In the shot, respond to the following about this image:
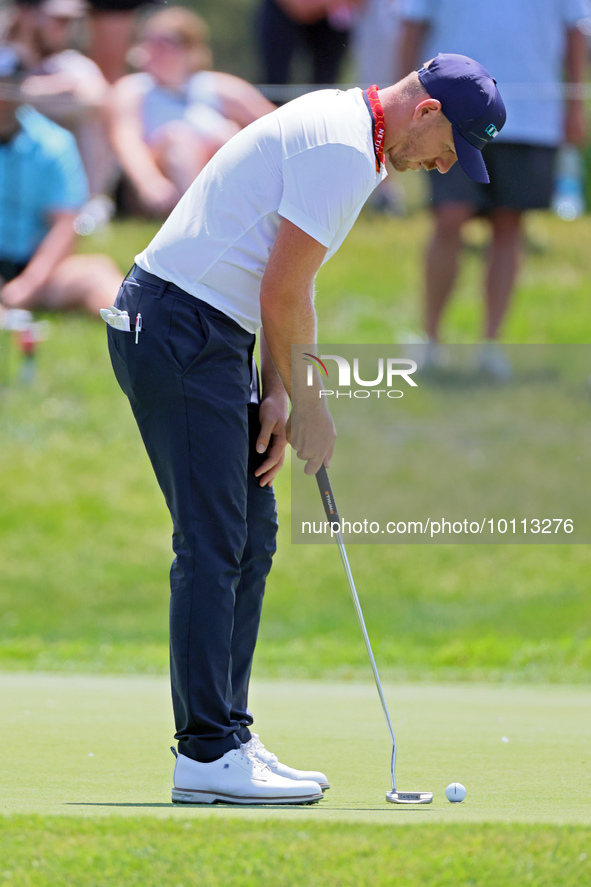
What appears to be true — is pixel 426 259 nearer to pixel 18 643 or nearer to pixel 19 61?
pixel 19 61

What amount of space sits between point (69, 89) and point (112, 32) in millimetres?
531

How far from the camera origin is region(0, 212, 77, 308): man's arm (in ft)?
24.3

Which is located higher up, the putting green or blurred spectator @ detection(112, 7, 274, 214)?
blurred spectator @ detection(112, 7, 274, 214)

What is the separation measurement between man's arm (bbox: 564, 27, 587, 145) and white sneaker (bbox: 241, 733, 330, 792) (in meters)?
5.39

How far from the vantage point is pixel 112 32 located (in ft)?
25.7

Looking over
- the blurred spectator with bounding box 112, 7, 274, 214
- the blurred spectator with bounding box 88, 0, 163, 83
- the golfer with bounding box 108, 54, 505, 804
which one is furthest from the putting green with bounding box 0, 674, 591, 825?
the blurred spectator with bounding box 88, 0, 163, 83

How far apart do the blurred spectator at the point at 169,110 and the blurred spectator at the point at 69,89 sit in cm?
12

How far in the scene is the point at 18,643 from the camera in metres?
5.98

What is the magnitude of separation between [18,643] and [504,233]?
13.2 feet

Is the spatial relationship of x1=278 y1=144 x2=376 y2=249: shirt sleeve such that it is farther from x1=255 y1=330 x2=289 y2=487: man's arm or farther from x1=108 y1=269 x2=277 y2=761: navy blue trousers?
x1=255 y1=330 x2=289 y2=487: man's arm

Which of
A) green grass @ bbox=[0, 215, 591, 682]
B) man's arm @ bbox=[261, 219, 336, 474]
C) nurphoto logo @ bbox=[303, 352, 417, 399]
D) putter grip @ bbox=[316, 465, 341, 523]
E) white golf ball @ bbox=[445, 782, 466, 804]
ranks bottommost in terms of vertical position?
green grass @ bbox=[0, 215, 591, 682]

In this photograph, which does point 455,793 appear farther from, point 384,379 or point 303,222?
point 384,379

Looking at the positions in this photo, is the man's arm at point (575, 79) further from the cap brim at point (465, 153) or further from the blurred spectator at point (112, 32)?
the cap brim at point (465, 153)

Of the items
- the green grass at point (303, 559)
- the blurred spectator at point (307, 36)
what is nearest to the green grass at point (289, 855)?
the green grass at point (303, 559)
